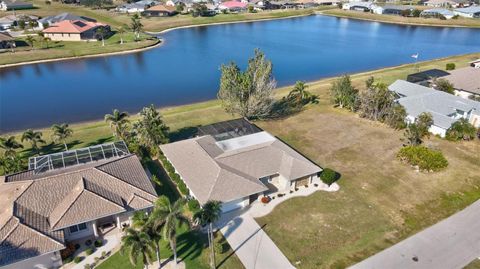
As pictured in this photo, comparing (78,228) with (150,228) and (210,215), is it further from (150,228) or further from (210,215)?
(210,215)

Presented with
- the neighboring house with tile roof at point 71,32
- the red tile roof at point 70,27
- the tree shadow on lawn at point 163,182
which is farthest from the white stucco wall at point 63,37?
the tree shadow on lawn at point 163,182

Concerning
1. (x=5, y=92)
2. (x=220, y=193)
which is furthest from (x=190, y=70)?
(x=220, y=193)

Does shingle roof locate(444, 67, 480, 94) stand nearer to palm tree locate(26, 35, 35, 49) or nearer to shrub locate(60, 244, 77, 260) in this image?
shrub locate(60, 244, 77, 260)

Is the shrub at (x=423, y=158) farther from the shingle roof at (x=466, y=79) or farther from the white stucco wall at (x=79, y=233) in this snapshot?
the white stucco wall at (x=79, y=233)

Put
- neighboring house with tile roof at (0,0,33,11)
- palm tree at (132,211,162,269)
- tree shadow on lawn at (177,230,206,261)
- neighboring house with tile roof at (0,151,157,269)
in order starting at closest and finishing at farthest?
palm tree at (132,211,162,269) → neighboring house with tile roof at (0,151,157,269) → tree shadow on lawn at (177,230,206,261) → neighboring house with tile roof at (0,0,33,11)

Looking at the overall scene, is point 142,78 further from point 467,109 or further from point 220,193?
point 467,109

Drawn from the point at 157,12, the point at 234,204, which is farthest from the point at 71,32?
the point at 234,204

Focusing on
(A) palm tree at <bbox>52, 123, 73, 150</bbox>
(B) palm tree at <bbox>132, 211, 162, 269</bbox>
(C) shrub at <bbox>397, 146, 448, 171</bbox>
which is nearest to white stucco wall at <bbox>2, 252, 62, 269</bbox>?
(B) palm tree at <bbox>132, 211, 162, 269</bbox>
